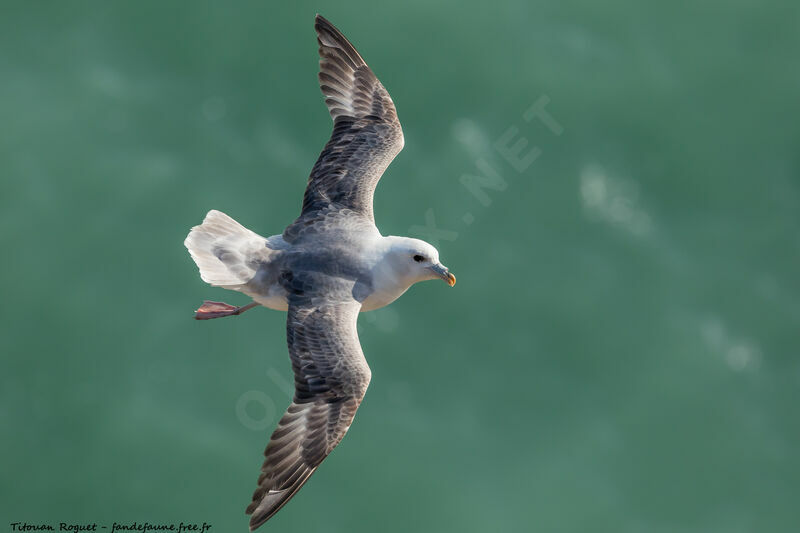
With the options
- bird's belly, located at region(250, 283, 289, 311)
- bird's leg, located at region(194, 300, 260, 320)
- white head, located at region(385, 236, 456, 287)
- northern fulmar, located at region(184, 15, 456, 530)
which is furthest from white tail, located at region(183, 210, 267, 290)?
white head, located at region(385, 236, 456, 287)

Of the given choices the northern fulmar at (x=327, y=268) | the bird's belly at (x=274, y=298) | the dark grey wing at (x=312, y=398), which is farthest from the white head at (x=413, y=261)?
the bird's belly at (x=274, y=298)

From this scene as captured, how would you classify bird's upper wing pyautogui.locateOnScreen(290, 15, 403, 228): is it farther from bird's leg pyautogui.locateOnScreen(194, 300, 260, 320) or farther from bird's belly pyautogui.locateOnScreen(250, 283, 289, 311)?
bird's leg pyautogui.locateOnScreen(194, 300, 260, 320)

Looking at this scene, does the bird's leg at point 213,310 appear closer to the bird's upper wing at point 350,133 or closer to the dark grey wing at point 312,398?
the bird's upper wing at point 350,133

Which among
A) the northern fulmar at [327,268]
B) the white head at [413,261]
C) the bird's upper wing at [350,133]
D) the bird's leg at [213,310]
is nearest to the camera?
the northern fulmar at [327,268]

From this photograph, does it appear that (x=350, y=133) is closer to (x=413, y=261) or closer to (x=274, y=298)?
(x=413, y=261)

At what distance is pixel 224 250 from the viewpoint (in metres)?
12.8

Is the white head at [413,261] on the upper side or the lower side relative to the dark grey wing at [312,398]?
upper

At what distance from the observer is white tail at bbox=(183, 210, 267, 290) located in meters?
12.6

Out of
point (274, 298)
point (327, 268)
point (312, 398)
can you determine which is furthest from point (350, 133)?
point (312, 398)

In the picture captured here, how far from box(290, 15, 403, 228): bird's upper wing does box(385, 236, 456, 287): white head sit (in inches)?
33.2

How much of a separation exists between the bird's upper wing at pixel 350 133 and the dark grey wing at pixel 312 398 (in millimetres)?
1476

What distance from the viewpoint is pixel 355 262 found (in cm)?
1255

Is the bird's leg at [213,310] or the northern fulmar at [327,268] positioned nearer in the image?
the northern fulmar at [327,268]

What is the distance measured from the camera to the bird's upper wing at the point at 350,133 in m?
13.4
